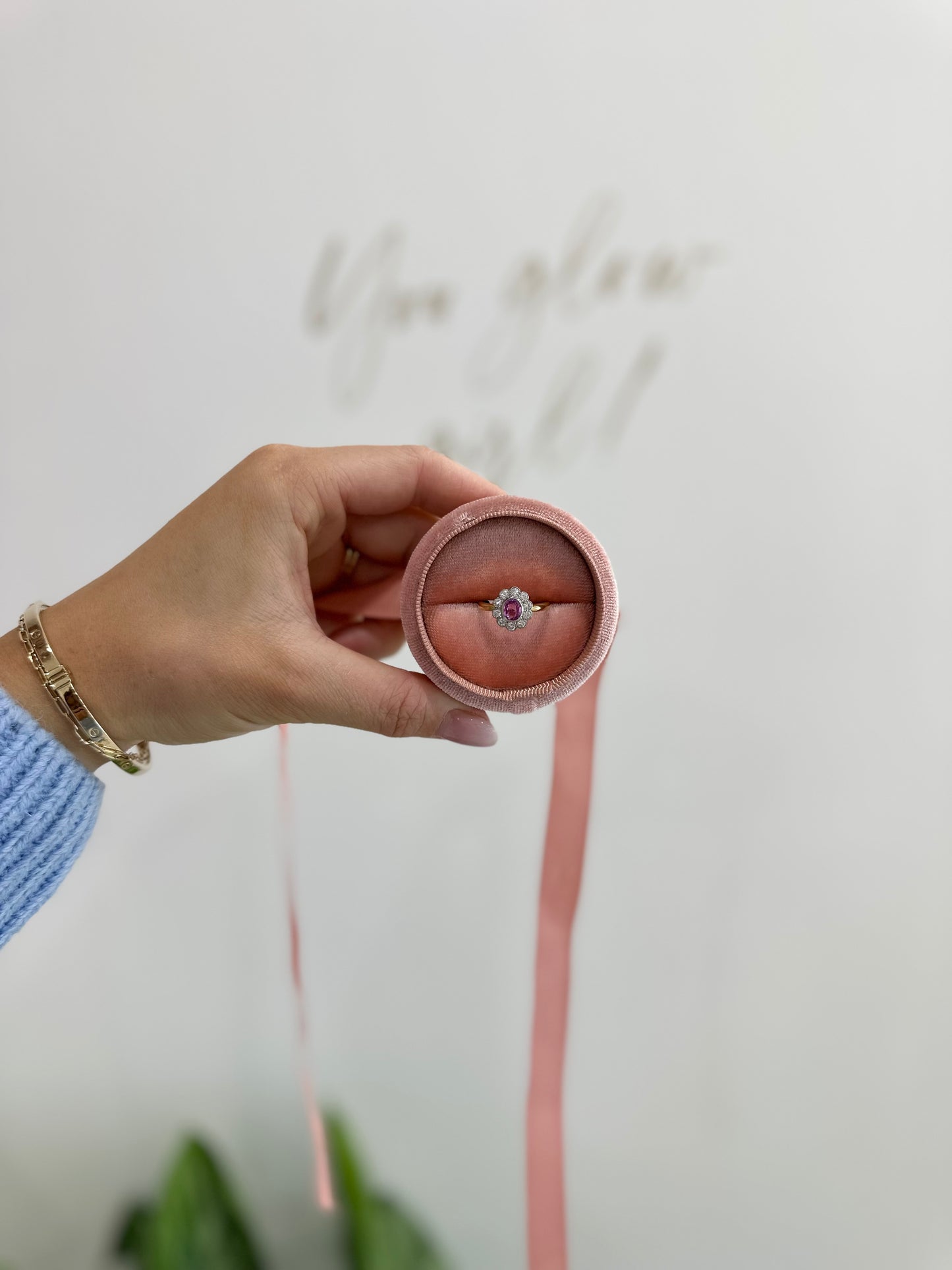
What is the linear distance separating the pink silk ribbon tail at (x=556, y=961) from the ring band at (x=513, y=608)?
16 cm

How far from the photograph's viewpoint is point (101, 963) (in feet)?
3.05

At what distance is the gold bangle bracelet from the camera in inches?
22.9

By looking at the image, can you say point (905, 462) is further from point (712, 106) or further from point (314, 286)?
point (314, 286)

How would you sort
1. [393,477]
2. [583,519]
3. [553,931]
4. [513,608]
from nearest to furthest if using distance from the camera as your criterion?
1. [513,608]
2. [393,477]
3. [553,931]
4. [583,519]

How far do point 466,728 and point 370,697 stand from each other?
2.8 inches

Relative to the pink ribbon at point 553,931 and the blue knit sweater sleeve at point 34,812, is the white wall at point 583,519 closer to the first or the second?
the pink ribbon at point 553,931

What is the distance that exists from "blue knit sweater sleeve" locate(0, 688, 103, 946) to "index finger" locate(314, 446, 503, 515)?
265mm

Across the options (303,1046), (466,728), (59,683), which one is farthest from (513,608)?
(303,1046)

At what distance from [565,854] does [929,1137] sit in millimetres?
524

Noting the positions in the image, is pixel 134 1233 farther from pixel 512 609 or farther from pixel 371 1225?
pixel 512 609

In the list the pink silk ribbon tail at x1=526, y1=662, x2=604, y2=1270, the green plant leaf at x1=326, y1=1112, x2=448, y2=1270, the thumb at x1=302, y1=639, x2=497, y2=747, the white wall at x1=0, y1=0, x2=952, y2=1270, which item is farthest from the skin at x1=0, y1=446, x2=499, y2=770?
the green plant leaf at x1=326, y1=1112, x2=448, y2=1270

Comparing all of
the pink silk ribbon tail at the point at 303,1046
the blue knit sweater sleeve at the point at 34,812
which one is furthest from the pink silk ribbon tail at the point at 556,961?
the blue knit sweater sleeve at the point at 34,812

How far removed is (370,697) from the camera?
1.78 feet

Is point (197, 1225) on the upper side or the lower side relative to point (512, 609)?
lower
